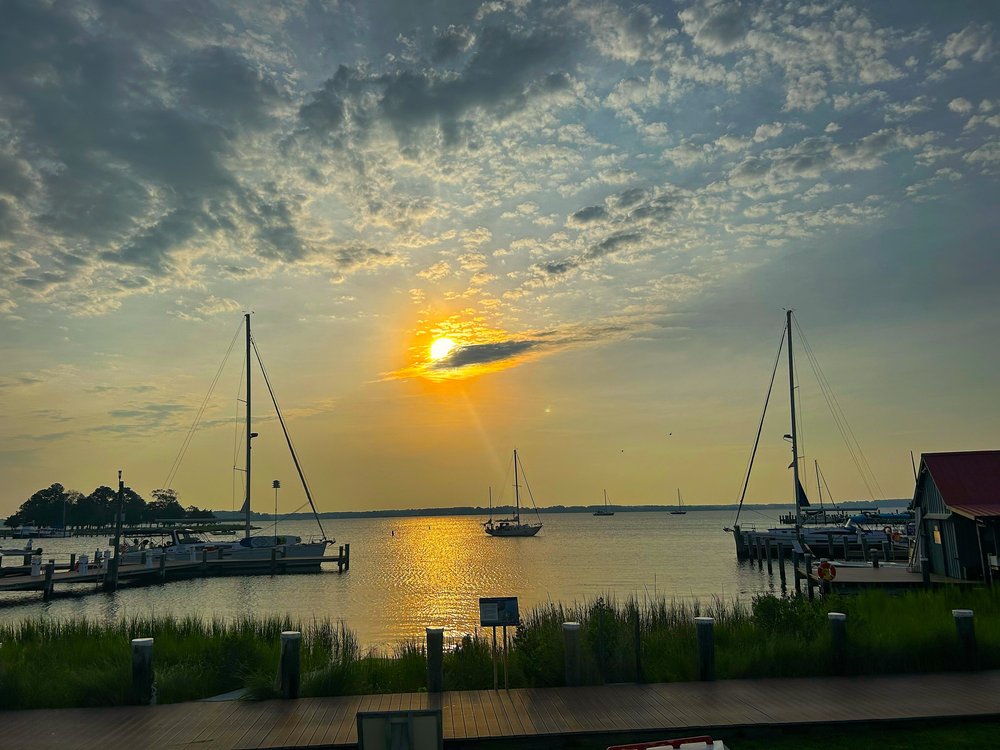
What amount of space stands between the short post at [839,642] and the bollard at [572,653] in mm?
4802

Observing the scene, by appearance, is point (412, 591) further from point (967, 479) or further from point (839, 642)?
point (839, 642)

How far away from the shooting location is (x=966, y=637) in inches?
567

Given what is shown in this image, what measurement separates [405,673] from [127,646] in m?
5.83

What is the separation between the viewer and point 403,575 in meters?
71.4

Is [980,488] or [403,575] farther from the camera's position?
[403,575]

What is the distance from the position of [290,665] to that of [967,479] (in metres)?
26.5

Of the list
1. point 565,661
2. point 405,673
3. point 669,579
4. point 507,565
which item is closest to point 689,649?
point 565,661

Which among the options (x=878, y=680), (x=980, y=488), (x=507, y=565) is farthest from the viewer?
(x=507, y=565)

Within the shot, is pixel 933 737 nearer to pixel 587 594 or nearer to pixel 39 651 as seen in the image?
pixel 39 651

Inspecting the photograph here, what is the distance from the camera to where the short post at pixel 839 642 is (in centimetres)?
1430

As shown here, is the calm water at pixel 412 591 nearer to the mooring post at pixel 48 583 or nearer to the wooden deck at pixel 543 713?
the mooring post at pixel 48 583

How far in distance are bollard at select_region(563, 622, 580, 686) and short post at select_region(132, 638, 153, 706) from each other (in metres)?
7.14

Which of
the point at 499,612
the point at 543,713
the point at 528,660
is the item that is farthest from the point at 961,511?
the point at 543,713

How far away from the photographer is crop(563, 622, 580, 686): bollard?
45.3ft
